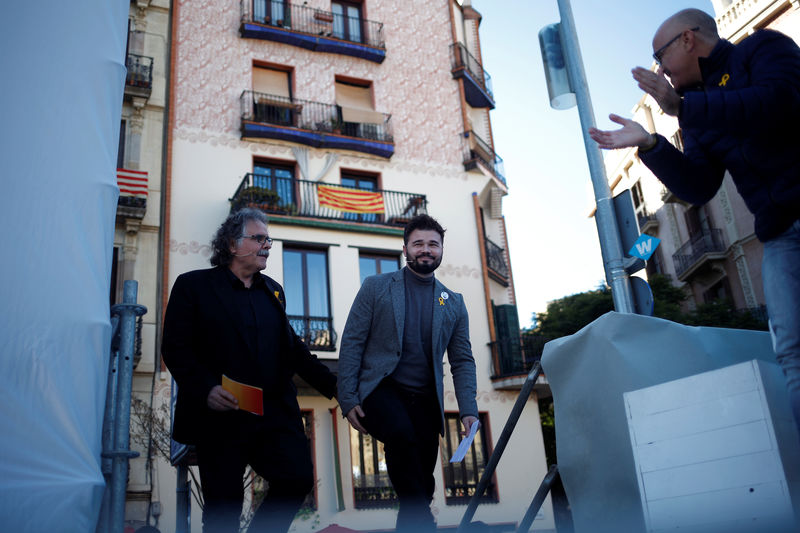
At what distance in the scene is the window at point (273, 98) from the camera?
68.5 ft

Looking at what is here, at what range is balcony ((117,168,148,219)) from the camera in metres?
17.6

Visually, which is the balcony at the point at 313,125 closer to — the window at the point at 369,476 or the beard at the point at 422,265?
the window at the point at 369,476

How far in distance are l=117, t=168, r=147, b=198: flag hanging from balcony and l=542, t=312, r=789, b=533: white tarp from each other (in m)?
15.6

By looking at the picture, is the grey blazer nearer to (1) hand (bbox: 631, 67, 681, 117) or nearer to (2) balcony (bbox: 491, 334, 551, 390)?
(1) hand (bbox: 631, 67, 681, 117)

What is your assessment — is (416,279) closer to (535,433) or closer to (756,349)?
(756,349)

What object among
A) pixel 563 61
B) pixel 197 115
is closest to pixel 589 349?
pixel 563 61

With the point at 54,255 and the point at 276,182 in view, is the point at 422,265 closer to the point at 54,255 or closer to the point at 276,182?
the point at 54,255

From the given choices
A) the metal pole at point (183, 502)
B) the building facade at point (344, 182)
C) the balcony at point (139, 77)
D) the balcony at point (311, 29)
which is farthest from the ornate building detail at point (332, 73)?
the metal pole at point (183, 502)

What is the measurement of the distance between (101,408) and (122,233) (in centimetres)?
1603

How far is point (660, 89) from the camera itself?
287 cm

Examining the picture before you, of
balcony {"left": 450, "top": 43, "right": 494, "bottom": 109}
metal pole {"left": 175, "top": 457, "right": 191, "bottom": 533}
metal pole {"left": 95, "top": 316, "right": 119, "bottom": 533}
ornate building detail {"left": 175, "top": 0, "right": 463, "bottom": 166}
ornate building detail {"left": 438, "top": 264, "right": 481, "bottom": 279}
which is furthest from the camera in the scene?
balcony {"left": 450, "top": 43, "right": 494, "bottom": 109}

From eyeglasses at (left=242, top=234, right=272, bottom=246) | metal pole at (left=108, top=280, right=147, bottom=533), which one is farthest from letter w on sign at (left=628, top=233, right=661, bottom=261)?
metal pole at (left=108, top=280, right=147, bottom=533)

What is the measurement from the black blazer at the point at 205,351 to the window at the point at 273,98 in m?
17.0

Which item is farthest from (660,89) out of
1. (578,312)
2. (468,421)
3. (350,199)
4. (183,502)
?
(578,312)
